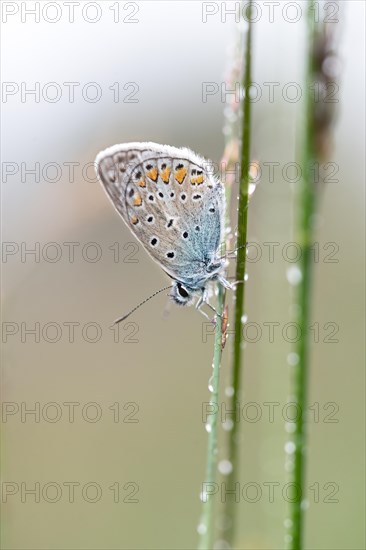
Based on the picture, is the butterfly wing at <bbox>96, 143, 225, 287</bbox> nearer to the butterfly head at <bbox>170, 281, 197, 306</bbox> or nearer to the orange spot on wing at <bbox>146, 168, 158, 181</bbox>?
the orange spot on wing at <bbox>146, 168, 158, 181</bbox>

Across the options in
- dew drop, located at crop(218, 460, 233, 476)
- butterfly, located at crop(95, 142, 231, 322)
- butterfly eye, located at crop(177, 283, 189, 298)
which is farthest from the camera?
butterfly eye, located at crop(177, 283, 189, 298)

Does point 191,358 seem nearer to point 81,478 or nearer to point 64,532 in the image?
point 81,478

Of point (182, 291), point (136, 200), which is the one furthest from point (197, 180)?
point (182, 291)

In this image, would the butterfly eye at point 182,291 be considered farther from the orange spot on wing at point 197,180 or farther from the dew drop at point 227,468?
the dew drop at point 227,468

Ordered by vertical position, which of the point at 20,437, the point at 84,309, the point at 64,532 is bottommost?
the point at 64,532

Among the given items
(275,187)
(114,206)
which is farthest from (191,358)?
(275,187)

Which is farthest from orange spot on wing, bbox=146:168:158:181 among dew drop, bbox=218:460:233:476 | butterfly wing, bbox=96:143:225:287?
dew drop, bbox=218:460:233:476

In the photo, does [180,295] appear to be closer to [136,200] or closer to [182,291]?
[182,291]
